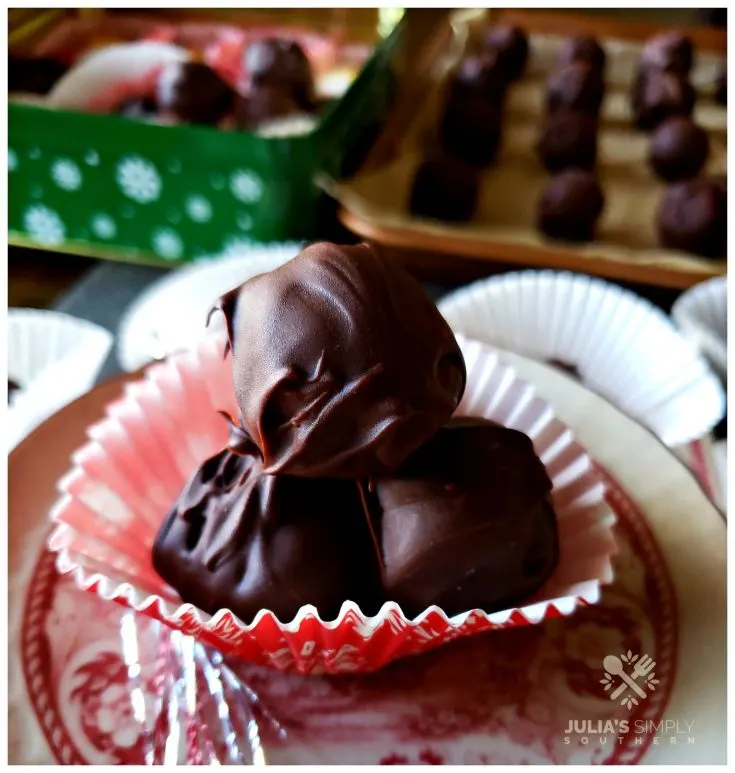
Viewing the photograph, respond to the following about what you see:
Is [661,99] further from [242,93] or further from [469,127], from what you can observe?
[242,93]

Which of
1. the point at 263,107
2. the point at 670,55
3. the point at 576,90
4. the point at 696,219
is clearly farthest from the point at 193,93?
the point at 670,55

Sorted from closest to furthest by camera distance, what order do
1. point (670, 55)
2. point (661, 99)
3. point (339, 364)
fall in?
point (339, 364), point (661, 99), point (670, 55)

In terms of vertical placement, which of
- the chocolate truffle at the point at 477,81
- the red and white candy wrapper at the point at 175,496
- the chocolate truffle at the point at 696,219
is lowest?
the chocolate truffle at the point at 696,219

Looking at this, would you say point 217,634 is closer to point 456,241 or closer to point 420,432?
point 420,432

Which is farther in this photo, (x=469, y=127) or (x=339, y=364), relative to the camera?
(x=469, y=127)

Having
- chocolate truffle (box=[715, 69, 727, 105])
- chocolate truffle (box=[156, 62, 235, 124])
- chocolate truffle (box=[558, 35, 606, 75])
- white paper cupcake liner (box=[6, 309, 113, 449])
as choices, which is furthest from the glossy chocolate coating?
chocolate truffle (box=[715, 69, 727, 105])

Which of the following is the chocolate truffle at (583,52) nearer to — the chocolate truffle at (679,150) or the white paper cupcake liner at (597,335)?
the chocolate truffle at (679,150)

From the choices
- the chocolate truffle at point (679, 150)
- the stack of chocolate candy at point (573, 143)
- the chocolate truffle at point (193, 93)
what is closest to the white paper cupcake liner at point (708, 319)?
the stack of chocolate candy at point (573, 143)

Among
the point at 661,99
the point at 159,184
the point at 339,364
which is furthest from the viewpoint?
the point at 661,99
